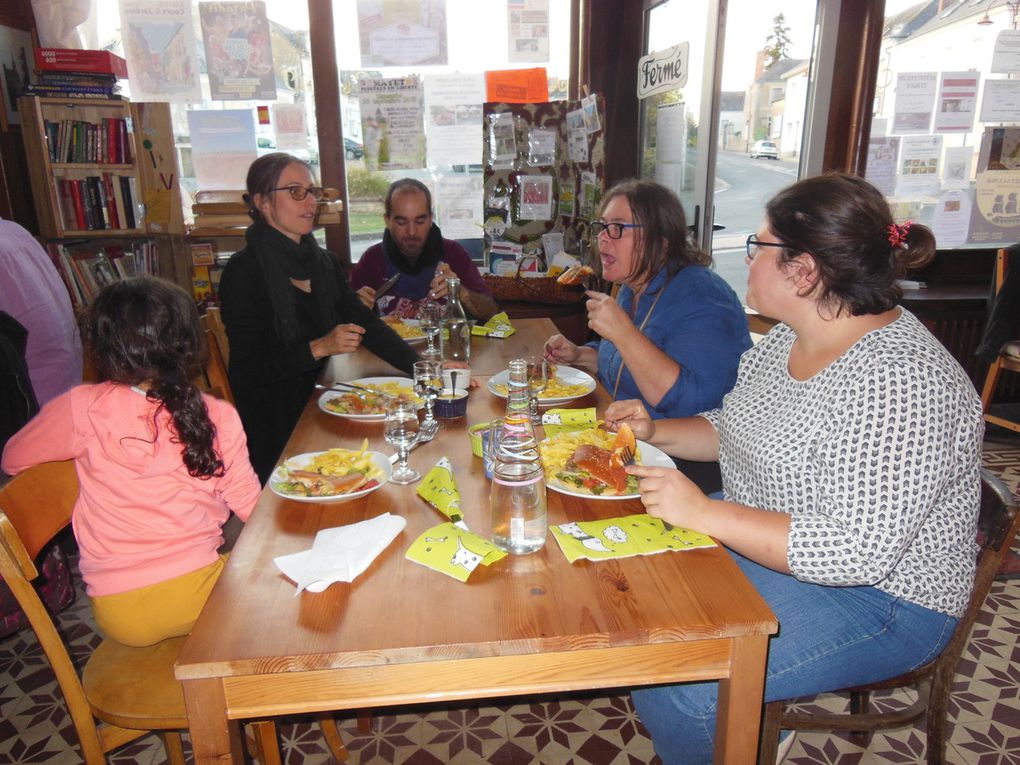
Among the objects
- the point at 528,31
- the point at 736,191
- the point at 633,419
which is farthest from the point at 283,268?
the point at 736,191

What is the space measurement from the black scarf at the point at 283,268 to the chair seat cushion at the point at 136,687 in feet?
4.06

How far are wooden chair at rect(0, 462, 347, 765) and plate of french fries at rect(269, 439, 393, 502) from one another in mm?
418

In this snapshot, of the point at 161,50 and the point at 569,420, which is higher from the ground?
the point at 161,50

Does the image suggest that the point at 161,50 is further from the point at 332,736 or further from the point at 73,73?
the point at 332,736

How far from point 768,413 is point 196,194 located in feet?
12.0

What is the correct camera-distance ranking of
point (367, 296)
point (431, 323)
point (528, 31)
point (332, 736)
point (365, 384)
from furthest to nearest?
point (528, 31)
point (367, 296)
point (431, 323)
point (365, 384)
point (332, 736)

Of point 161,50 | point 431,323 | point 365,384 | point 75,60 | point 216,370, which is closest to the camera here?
point 365,384

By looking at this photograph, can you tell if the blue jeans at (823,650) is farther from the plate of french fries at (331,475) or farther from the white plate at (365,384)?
the white plate at (365,384)

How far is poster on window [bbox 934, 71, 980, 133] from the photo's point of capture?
3.90 metres

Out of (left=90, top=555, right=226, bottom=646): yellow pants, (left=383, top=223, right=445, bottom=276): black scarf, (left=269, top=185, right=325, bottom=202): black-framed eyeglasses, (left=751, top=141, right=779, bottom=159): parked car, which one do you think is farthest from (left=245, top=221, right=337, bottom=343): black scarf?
(left=751, top=141, right=779, bottom=159): parked car

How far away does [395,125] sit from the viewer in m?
4.30

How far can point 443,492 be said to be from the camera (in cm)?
137

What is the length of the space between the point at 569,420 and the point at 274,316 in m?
1.23

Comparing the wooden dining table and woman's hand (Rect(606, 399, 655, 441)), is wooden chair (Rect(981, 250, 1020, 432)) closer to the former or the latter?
woman's hand (Rect(606, 399, 655, 441))
